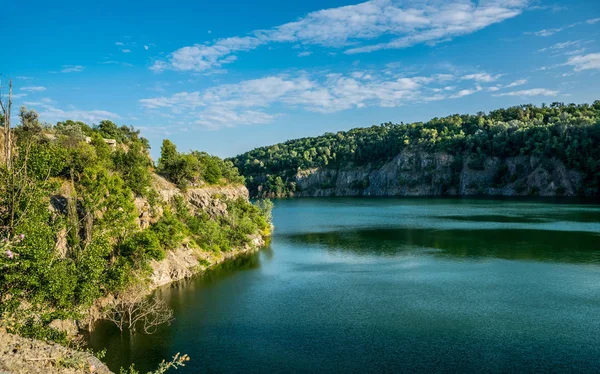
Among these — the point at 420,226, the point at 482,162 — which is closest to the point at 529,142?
the point at 482,162

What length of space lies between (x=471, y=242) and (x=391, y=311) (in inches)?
1336

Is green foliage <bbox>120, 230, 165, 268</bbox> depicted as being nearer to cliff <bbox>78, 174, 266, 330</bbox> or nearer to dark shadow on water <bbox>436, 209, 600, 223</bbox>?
cliff <bbox>78, 174, 266, 330</bbox>

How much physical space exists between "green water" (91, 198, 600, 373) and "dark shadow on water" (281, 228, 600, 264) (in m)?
0.33

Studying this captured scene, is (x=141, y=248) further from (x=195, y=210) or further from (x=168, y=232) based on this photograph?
(x=195, y=210)

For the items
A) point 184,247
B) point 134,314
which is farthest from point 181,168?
point 134,314

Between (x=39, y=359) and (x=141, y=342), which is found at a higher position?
(x=39, y=359)

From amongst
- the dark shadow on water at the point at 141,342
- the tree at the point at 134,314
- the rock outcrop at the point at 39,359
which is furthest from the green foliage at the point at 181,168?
the rock outcrop at the point at 39,359

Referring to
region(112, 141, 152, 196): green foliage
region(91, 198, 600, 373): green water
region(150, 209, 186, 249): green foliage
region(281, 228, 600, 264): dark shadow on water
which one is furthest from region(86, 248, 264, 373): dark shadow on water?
region(281, 228, 600, 264): dark shadow on water

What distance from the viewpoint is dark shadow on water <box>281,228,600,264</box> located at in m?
52.1

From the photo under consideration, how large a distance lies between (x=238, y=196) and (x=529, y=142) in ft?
403

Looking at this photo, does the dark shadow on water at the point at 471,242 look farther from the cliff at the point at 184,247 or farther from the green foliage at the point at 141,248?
the green foliage at the point at 141,248

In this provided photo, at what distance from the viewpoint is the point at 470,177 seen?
169m

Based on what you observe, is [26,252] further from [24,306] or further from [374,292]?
[374,292]

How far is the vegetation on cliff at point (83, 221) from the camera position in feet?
72.5
